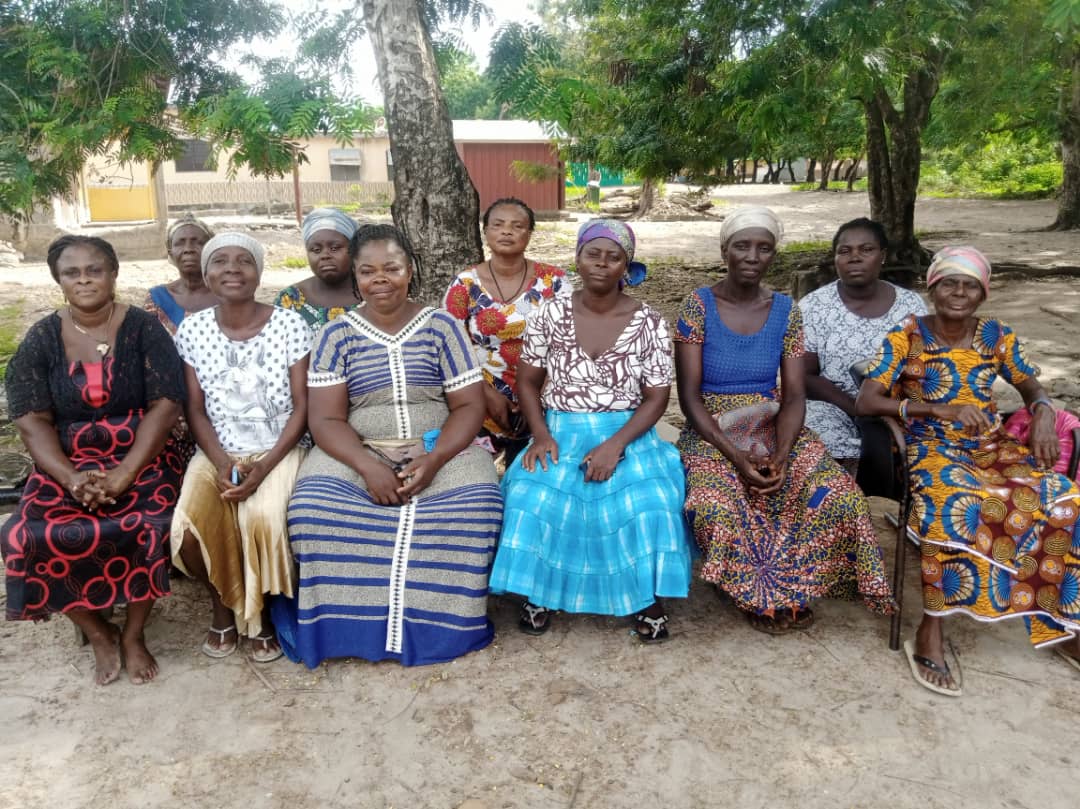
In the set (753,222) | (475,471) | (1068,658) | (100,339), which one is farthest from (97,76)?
(1068,658)

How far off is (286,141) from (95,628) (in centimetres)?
210

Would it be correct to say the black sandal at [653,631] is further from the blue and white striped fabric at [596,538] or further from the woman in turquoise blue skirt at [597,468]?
the blue and white striped fabric at [596,538]

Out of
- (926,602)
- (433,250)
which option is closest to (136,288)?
(433,250)

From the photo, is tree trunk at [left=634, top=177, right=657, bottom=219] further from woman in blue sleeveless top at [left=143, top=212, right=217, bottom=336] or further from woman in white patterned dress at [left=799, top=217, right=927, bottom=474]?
woman in blue sleeveless top at [left=143, top=212, right=217, bottom=336]

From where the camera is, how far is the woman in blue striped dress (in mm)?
3291

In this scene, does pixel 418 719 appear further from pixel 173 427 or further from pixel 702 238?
pixel 702 238

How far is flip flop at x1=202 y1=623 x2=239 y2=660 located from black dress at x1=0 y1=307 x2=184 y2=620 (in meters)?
0.30

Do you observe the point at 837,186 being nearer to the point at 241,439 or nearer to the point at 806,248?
the point at 806,248

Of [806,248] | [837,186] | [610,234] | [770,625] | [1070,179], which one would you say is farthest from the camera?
[837,186]

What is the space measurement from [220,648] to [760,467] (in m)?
2.27

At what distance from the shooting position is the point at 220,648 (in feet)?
11.1

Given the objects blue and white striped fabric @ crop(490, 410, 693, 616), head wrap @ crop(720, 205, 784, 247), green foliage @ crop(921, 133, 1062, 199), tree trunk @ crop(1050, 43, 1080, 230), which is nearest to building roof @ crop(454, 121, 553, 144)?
tree trunk @ crop(1050, 43, 1080, 230)

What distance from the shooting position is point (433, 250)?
541 cm

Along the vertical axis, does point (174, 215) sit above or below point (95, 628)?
above
